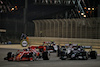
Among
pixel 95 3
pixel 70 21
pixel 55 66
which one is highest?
pixel 95 3

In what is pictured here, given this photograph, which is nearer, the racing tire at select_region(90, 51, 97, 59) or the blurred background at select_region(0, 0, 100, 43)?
the racing tire at select_region(90, 51, 97, 59)

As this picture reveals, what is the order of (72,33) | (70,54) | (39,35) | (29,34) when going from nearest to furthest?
(70,54) < (72,33) < (39,35) < (29,34)

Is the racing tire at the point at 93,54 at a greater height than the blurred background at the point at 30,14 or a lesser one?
lesser

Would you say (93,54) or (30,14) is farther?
(30,14)

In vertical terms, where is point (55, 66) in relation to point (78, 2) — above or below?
below

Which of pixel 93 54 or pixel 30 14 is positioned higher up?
pixel 30 14

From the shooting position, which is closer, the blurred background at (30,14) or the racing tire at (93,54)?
the racing tire at (93,54)

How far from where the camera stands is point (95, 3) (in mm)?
44500

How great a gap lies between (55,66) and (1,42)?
137 ft

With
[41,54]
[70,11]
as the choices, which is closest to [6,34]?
[70,11]

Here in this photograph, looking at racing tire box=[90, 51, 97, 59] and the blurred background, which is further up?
the blurred background

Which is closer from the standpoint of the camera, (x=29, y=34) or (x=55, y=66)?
(x=55, y=66)

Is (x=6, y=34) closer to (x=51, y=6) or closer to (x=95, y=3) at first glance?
(x=51, y=6)

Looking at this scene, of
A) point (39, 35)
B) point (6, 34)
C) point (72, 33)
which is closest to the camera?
point (72, 33)
